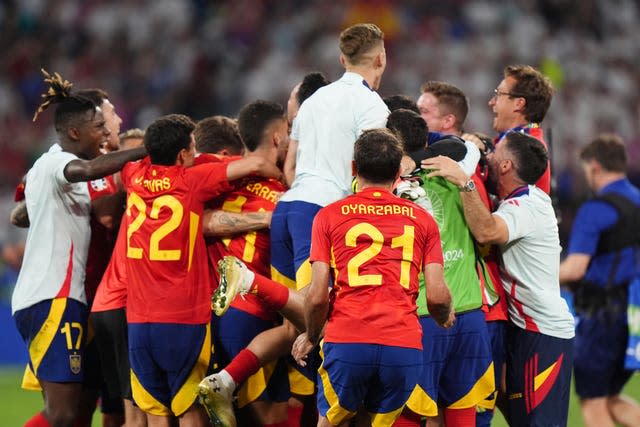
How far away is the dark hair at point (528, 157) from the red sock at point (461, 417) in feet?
5.20

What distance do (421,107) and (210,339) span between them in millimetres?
2308

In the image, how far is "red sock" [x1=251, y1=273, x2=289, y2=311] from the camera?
6484mm

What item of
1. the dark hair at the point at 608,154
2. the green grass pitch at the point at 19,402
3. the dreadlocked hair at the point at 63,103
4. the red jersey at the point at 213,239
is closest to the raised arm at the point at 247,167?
the red jersey at the point at 213,239

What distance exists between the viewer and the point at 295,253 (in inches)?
268

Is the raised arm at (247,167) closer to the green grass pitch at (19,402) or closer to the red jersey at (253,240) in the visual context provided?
the red jersey at (253,240)

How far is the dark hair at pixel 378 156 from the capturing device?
19.1 feet

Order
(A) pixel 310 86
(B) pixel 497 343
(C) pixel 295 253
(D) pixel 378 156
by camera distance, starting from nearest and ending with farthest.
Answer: (D) pixel 378 156 → (C) pixel 295 253 → (B) pixel 497 343 → (A) pixel 310 86

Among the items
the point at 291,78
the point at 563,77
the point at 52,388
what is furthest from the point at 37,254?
the point at 563,77

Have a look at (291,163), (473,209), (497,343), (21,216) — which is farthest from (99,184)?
(497,343)

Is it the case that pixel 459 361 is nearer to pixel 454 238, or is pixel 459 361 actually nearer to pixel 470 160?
pixel 454 238

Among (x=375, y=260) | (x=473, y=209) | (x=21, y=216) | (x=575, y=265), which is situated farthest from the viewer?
(x=575, y=265)

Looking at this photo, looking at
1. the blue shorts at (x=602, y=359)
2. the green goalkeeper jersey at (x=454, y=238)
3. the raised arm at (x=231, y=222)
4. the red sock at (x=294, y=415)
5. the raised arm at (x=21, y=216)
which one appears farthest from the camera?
the blue shorts at (x=602, y=359)

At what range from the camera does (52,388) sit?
23.5ft

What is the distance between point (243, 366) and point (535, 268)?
203cm
